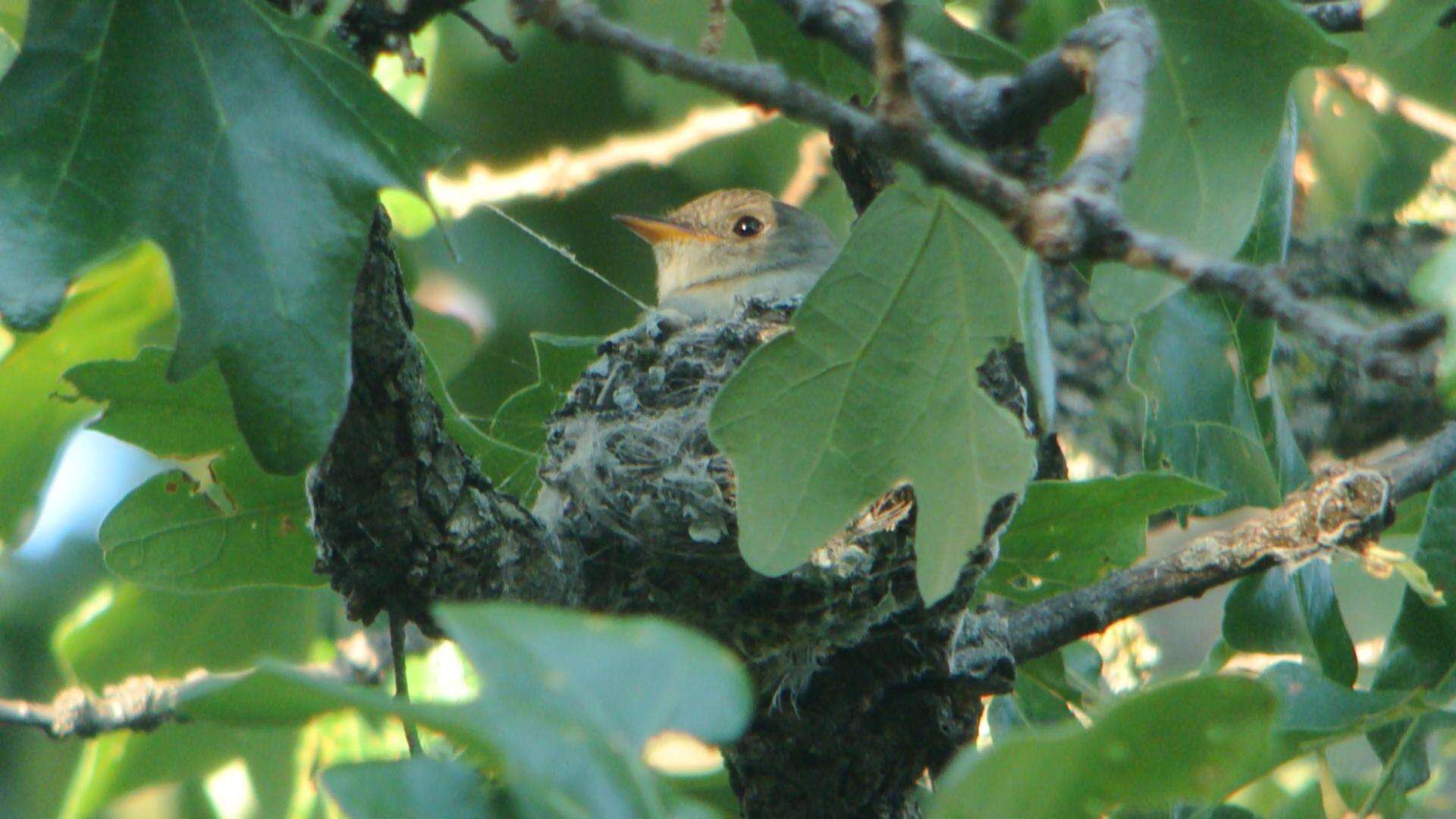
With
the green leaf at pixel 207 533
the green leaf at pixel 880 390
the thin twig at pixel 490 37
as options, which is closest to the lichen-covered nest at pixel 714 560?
the green leaf at pixel 880 390

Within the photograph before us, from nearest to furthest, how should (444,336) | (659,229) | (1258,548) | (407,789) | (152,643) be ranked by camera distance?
(407,789)
(1258,548)
(444,336)
(152,643)
(659,229)

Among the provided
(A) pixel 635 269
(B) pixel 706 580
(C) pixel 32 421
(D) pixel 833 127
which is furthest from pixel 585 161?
(D) pixel 833 127

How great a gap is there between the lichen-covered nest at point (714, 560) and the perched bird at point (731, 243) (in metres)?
1.91

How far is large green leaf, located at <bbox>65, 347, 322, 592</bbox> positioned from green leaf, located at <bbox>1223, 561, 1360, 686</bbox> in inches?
71.0

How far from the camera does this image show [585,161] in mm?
5211

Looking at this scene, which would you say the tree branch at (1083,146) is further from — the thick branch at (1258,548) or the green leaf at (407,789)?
the thick branch at (1258,548)

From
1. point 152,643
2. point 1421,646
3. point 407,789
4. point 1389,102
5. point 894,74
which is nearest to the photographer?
point 407,789

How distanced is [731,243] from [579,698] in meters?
4.05

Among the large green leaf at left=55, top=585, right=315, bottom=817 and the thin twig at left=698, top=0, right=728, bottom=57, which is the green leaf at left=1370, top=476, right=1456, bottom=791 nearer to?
the thin twig at left=698, top=0, right=728, bottom=57

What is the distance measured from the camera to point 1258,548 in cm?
298

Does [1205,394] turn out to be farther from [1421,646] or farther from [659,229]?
[659,229]

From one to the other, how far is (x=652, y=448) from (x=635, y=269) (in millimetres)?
3699

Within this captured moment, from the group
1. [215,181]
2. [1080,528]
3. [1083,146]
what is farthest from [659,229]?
[1083,146]

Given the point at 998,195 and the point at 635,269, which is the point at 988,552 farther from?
the point at 635,269
